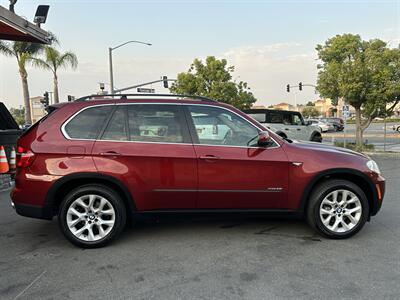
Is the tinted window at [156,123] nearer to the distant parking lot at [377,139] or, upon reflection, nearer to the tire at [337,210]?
the tire at [337,210]

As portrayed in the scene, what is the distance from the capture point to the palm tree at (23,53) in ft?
72.6

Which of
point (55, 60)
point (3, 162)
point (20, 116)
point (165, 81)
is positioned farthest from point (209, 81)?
point (20, 116)

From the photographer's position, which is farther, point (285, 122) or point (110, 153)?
point (285, 122)

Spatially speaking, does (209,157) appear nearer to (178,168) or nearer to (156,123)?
(178,168)

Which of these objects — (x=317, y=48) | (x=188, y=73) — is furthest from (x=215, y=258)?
(x=188, y=73)

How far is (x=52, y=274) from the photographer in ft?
11.0

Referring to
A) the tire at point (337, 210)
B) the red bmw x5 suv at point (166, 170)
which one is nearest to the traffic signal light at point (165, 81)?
the red bmw x5 suv at point (166, 170)

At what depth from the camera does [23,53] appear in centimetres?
2319

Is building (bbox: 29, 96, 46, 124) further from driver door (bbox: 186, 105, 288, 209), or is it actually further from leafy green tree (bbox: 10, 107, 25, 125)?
driver door (bbox: 186, 105, 288, 209)

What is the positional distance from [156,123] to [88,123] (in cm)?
79

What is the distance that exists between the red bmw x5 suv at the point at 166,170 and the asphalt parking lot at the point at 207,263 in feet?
1.11

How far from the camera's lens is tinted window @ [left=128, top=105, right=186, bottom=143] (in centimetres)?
401

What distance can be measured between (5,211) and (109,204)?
108 inches

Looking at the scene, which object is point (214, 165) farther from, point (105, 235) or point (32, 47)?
point (32, 47)
